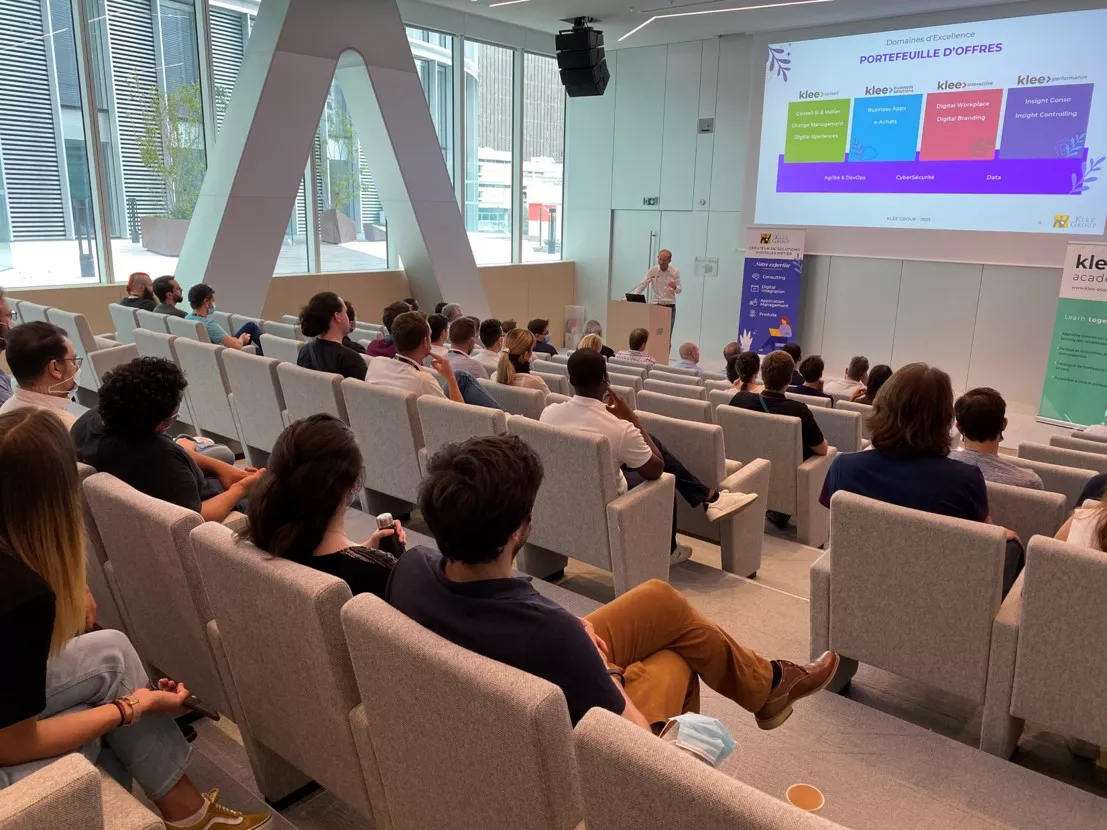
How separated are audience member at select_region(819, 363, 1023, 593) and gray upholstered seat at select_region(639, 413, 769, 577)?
926 mm

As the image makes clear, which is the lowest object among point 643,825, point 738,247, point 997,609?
point 997,609

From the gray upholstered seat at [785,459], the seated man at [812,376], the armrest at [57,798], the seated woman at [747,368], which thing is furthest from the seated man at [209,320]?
the armrest at [57,798]

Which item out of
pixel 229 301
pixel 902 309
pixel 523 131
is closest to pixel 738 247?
pixel 902 309

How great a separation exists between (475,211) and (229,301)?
4954mm

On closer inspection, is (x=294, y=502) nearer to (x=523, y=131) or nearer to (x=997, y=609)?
(x=997, y=609)

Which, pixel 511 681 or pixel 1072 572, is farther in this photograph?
pixel 1072 572

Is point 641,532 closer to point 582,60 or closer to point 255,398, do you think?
point 255,398

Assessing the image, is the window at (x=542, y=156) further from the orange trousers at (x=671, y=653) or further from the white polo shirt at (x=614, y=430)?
the orange trousers at (x=671, y=653)

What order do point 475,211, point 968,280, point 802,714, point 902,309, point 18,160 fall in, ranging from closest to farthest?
1. point 802,714
2. point 18,160
3. point 968,280
4. point 902,309
5. point 475,211

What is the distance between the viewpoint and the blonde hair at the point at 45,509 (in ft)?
4.99

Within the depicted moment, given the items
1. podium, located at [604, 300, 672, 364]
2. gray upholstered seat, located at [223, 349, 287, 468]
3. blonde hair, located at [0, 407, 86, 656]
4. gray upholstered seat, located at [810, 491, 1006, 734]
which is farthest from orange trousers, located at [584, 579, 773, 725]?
podium, located at [604, 300, 672, 364]

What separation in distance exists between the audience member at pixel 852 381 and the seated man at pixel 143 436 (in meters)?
5.52

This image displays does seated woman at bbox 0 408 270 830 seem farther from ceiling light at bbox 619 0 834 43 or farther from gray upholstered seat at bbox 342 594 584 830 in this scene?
ceiling light at bbox 619 0 834 43

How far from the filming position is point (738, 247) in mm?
11766
